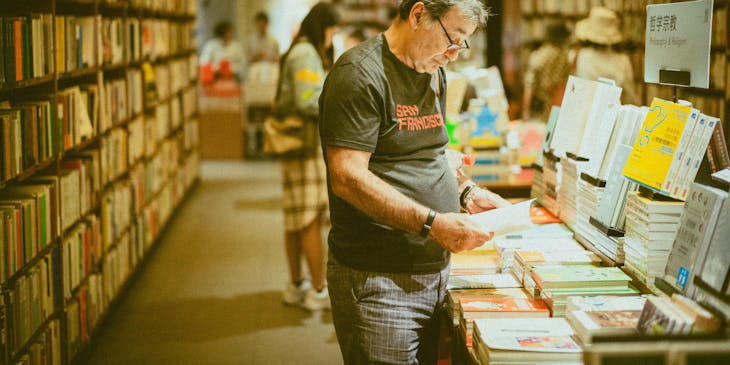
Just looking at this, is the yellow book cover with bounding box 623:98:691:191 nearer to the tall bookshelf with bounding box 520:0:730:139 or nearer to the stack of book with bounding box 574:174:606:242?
the stack of book with bounding box 574:174:606:242

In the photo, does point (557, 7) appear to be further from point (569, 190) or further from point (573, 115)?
point (569, 190)

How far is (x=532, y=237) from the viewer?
8.52 feet

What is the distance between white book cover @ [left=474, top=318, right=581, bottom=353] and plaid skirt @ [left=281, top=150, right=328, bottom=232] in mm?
2410

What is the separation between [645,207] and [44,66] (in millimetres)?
2329

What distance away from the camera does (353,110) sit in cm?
188

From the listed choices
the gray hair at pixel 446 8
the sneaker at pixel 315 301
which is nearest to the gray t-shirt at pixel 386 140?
the gray hair at pixel 446 8

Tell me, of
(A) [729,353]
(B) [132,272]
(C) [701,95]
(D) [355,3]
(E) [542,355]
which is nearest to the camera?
(A) [729,353]

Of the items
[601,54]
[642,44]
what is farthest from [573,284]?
[642,44]

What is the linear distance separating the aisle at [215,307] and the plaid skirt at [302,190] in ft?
1.74

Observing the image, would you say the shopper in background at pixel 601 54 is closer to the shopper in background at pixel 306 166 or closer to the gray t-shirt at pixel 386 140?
the shopper in background at pixel 306 166

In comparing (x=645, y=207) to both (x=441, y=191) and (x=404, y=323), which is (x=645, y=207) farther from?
(x=404, y=323)

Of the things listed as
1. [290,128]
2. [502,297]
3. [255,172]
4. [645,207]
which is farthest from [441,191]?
[255,172]

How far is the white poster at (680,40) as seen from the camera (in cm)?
203

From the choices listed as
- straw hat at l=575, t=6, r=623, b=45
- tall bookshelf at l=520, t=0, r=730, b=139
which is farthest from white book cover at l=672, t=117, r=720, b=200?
straw hat at l=575, t=6, r=623, b=45
